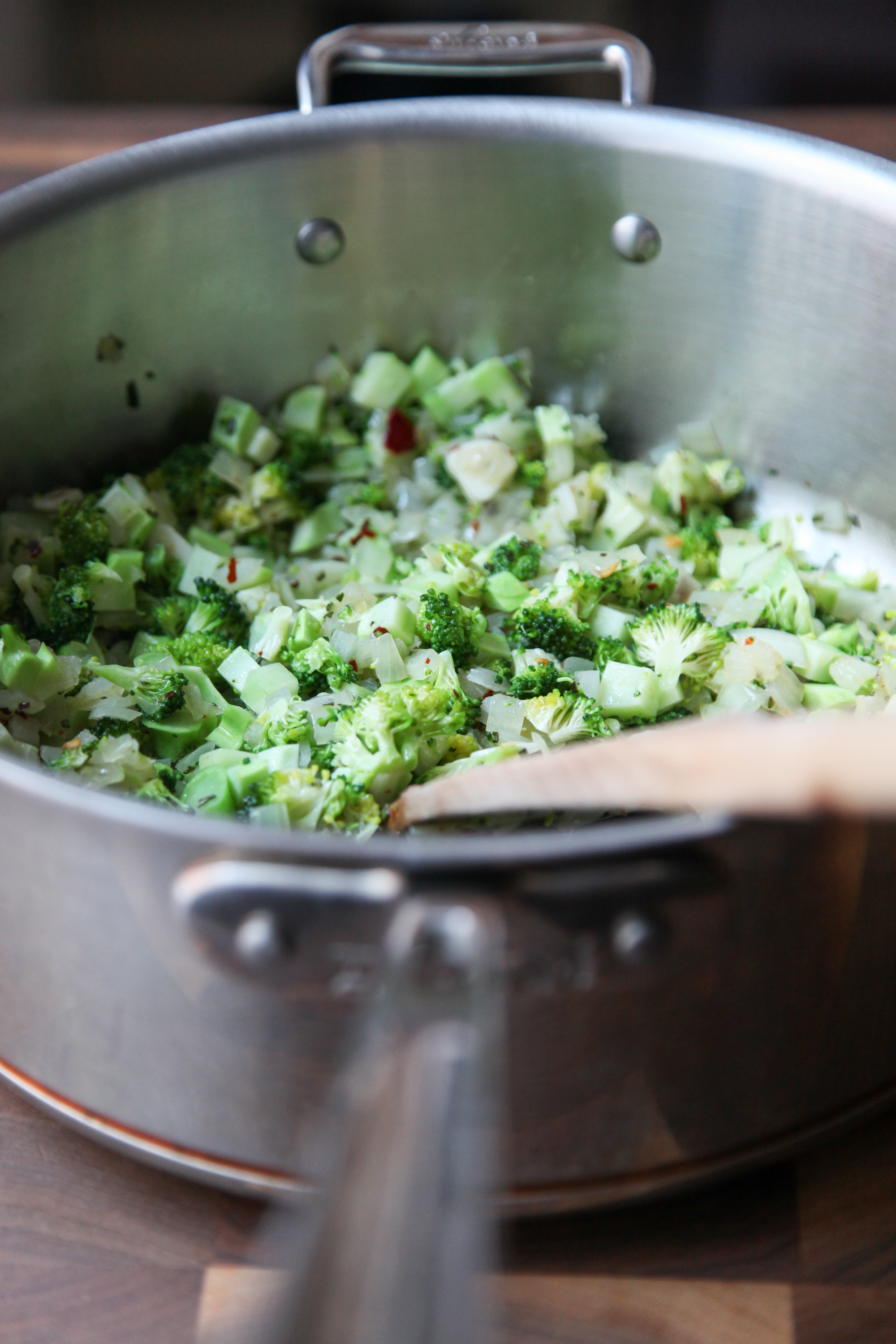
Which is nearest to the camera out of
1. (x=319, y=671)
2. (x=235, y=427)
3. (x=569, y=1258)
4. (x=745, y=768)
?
(x=745, y=768)

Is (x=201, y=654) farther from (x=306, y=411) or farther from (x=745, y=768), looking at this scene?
(x=745, y=768)

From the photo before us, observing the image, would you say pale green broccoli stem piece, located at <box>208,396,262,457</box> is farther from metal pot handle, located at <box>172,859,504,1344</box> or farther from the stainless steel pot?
metal pot handle, located at <box>172,859,504,1344</box>

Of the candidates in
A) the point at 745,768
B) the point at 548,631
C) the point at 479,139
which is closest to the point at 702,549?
the point at 548,631

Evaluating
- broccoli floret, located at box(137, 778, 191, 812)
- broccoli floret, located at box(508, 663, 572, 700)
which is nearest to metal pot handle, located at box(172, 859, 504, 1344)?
broccoli floret, located at box(137, 778, 191, 812)

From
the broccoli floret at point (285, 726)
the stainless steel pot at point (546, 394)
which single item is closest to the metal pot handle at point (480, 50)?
Result: the stainless steel pot at point (546, 394)

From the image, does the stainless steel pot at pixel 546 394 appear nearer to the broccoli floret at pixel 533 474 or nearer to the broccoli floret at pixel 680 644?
the broccoli floret at pixel 533 474

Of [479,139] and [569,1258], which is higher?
[479,139]
